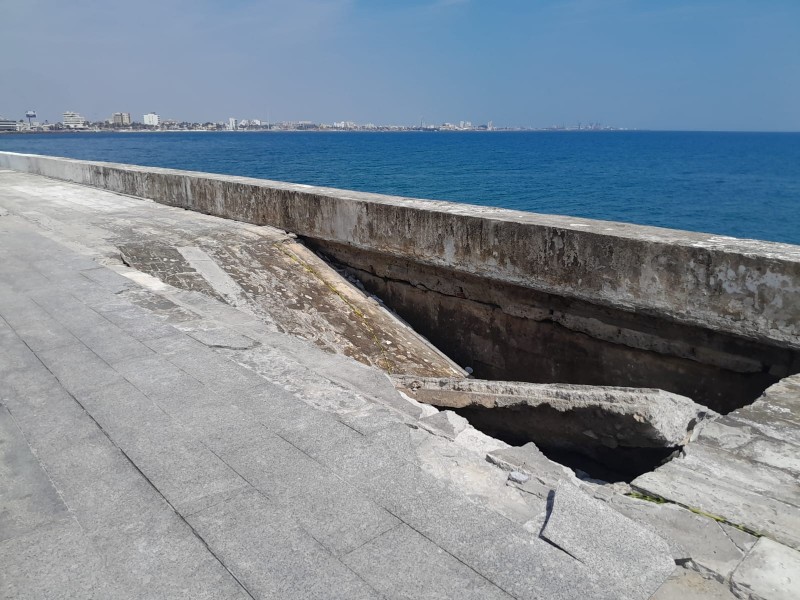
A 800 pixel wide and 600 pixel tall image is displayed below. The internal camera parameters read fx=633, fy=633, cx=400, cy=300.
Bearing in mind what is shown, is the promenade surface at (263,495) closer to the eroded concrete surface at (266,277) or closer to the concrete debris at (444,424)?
the concrete debris at (444,424)

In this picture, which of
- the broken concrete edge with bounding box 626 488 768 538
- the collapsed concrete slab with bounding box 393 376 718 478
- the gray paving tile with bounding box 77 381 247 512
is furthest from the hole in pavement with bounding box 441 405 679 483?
the gray paving tile with bounding box 77 381 247 512

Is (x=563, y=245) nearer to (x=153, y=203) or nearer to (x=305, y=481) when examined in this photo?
(x=305, y=481)

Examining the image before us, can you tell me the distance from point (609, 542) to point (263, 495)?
1.25 meters

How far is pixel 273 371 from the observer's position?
Answer: 141 inches

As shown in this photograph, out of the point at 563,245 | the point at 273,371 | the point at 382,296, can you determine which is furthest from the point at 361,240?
the point at 273,371

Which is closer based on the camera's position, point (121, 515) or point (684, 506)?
point (121, 515)

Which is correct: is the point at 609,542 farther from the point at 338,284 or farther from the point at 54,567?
the point at 338,284

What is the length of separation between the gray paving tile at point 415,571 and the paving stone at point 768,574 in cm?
76

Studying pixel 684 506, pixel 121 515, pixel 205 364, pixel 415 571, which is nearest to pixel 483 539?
pixel 415 571

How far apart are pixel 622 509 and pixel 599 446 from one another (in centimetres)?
152

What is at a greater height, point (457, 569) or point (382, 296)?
point (457, 569)

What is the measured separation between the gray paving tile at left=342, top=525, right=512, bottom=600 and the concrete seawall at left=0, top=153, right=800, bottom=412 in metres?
3.10

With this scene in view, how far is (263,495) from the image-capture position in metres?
2.38

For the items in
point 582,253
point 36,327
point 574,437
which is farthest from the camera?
point 582,253
